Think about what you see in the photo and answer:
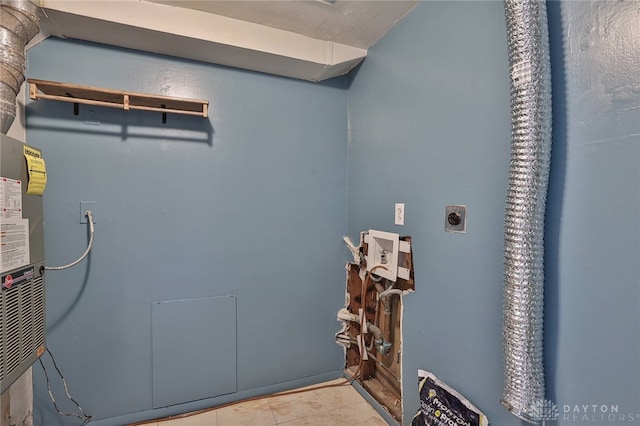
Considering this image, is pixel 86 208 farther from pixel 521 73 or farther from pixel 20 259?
pixel 521 73

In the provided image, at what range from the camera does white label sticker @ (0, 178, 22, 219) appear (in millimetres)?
1112

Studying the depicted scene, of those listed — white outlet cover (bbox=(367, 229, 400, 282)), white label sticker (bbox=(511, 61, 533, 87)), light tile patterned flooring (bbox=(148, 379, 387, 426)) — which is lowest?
light tile patterned flooring (bbox=(148, 379, 387, 426))

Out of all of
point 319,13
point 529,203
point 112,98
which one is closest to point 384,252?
point 529,203

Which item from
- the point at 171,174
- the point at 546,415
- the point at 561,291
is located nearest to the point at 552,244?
the point at 561,291

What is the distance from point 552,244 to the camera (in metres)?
1.03

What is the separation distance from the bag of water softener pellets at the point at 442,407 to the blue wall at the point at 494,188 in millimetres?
46

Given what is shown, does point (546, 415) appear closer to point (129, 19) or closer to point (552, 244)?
point (552, 244)

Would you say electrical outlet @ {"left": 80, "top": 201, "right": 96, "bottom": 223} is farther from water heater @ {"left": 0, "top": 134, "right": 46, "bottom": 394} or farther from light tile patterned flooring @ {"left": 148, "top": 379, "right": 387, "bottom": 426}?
light tile patterned flooring @ {"left": 148, "top": 379, "right": 387, "bottom": 426}

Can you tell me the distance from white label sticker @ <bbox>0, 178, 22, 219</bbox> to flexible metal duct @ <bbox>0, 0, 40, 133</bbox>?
11.4 inches

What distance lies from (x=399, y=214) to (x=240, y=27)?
1.53m

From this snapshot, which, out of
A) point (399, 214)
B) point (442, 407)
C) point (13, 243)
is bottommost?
point (442, 407)

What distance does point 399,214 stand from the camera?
1770 mm

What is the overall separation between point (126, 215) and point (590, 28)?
7.76 ft

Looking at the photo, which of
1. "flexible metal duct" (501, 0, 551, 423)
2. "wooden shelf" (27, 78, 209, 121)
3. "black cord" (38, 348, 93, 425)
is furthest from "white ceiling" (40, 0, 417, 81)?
"black cord" (38, 348, 93, 425)
